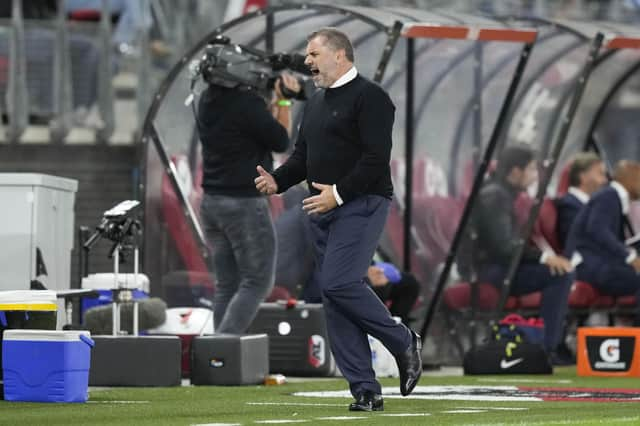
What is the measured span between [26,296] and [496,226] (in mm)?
6305

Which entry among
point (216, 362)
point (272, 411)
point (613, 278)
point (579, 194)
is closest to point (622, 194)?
point (579, 194)

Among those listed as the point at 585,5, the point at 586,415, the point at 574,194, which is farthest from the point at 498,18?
the point at 585,5

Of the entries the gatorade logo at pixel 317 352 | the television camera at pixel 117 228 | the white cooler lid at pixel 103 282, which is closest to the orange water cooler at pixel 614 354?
the gatorade logo at pixel 317 352

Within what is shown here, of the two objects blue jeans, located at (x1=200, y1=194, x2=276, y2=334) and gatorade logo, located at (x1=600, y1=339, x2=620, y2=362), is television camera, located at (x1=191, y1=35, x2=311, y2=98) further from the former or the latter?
gatorade logo, located at (x1=600, y1=339, x2=620, y2=362)

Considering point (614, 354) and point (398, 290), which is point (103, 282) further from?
point (614, 354)

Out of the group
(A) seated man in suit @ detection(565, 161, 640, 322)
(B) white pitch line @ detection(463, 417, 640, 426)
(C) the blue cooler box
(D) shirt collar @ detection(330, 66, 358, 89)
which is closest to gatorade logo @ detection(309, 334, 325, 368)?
(C) the blue cooler box

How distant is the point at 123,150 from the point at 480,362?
6.52 m

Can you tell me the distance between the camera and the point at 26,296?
11.4 metres

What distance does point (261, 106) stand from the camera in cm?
1298

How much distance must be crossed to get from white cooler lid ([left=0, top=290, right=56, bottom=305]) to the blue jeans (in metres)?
1.85

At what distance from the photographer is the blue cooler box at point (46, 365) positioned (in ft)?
36.0

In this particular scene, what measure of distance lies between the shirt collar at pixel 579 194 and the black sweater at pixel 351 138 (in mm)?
7310

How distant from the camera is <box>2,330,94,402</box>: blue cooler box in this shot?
11.0 m

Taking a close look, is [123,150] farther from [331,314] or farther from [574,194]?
[331,314]
